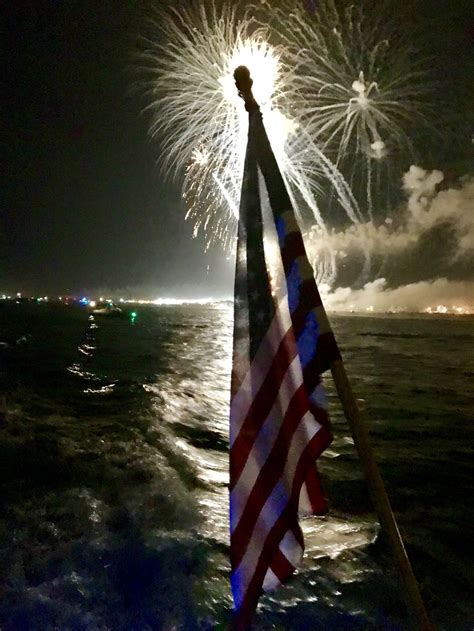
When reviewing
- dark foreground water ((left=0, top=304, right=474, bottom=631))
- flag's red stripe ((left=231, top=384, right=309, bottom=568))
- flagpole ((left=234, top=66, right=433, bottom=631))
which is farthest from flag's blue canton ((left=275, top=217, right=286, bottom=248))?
dark foreground water ((left=0, top=304, right=474, bottom=631))

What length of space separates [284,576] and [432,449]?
31.3 feet

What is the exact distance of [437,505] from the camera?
25.4 ft

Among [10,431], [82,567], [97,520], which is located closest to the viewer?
[82,567]

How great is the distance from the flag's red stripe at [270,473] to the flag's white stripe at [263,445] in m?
0.03

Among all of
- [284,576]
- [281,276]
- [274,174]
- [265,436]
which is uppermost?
[274,174]

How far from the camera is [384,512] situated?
258 cm

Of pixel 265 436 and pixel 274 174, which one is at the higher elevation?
pixel 274 174

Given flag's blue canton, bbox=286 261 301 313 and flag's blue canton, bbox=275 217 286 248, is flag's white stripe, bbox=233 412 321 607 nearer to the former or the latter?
flag's blue canton, bbox=286 261 301 313

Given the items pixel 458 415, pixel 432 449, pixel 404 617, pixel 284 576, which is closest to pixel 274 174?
pixel 284 576

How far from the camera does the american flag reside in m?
2.99

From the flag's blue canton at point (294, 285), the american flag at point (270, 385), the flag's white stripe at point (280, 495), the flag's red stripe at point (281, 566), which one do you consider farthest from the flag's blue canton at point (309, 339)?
the flag's red stripe at point (281, 566)

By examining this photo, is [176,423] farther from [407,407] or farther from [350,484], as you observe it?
[407,407]

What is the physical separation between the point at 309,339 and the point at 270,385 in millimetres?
474

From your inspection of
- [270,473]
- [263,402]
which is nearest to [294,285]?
[263,402]
